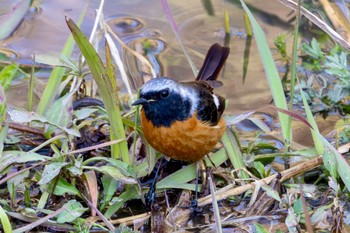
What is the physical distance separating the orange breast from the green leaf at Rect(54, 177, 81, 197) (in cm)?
62

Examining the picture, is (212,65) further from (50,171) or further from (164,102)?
(50,171)

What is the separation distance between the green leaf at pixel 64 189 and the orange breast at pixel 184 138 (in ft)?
2.04

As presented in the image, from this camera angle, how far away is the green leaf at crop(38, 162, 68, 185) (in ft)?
12.8

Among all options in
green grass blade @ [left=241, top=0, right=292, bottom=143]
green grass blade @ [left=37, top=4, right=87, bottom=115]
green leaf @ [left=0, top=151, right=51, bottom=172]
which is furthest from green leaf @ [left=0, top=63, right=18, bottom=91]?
green grass blade @ [left=241, top=0, right=292, bottom=143]

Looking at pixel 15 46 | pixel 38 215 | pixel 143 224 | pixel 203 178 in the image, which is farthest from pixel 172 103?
pixel 15 46

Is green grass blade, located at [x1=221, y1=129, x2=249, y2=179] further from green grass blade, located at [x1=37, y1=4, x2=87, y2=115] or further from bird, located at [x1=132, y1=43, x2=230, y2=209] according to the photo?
green grass blade, located at [x1=37, y1=4, x2=87, y2=115]

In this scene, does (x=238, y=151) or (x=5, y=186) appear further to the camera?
(x=238, y=151)

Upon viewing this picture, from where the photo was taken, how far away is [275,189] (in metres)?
4.39

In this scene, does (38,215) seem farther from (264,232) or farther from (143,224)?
(264,232)

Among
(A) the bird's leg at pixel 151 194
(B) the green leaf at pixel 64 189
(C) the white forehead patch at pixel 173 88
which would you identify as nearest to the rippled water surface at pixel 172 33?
(C) the white forehead patch at pixel 173 88

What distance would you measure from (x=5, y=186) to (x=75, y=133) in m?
0.61

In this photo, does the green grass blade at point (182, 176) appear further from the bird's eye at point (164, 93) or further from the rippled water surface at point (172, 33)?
the rippled water surface at point (172, 33)

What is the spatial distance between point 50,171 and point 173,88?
1.06 meters

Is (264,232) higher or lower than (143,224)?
higher
